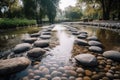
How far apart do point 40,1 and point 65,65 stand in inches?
1564

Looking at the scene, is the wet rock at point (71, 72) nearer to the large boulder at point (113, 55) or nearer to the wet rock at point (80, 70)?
the wet rock at point (80, 70)

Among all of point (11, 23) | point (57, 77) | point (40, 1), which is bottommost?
point (57, 77)

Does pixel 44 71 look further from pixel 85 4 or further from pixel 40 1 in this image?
pixel 40 1

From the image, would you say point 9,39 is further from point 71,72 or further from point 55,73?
point 71,72

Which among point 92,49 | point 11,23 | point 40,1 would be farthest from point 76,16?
point 92,49

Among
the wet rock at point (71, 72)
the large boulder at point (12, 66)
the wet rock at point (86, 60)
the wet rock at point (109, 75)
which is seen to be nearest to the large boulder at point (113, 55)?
the wet rock at point (86, 60)

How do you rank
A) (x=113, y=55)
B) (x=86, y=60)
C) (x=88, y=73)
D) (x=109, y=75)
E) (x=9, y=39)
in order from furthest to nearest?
(x=9, y=39) < (x=113, y=55) < (x=86, y=60) < (x=88, y=73) < (x=109, y=75)

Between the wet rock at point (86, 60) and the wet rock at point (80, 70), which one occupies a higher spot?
the wet rock at point (86, 60)

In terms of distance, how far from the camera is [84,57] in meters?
3.77

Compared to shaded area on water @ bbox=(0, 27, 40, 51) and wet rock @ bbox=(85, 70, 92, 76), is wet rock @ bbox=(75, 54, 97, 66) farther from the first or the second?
shaded area on water @ bbox=(0, 27, 40, 51)

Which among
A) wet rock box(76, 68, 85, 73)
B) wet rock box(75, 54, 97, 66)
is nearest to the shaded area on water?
wet rock box(75, 54, 97, 66)

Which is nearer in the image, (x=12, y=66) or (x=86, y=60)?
(x=12, y=66)

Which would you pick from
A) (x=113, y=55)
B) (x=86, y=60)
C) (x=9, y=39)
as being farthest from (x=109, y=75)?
(x=9, y=39)

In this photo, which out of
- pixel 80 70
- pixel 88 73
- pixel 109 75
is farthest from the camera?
pixel 80 70
